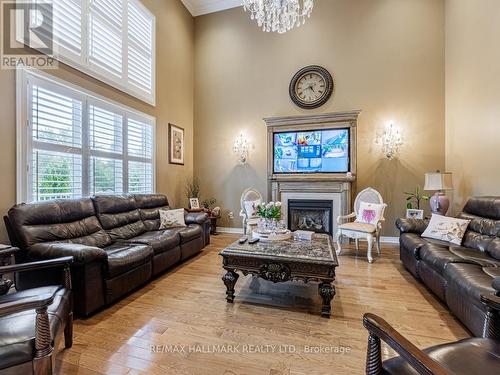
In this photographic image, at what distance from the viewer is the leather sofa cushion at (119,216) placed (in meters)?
3.33

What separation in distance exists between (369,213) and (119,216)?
410cm

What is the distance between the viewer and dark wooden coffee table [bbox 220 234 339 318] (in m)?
2.32

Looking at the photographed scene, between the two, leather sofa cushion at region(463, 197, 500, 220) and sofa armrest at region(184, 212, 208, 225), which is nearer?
leather sofa cushion at region(463, 197, 500, 220)

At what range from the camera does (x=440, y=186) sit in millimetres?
3889

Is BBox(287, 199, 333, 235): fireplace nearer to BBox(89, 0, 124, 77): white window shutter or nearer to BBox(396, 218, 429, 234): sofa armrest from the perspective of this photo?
BBox(396, 218, 429, 234): sofa armrest

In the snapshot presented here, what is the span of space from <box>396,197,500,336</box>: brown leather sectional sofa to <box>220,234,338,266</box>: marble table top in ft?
3.37

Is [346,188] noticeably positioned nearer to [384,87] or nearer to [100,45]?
[384,87]

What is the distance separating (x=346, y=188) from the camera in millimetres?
4938

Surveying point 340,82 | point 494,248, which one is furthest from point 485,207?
point 340,82

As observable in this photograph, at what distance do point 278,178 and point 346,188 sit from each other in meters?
1.41

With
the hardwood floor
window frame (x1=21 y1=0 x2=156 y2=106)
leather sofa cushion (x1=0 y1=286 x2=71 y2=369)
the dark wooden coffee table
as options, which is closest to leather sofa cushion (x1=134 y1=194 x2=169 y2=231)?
the hardwood floor

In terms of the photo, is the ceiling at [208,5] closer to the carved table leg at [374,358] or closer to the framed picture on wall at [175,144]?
the framed picture on wall at [175,144]

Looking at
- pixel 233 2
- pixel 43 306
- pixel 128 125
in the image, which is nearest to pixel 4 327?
pixel 43 306

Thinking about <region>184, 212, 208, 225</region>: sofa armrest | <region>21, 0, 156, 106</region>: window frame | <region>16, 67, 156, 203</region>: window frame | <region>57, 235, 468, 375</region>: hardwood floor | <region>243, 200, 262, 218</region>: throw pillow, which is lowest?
<region>57, 235, 468, 375</region>: hardwood floor
